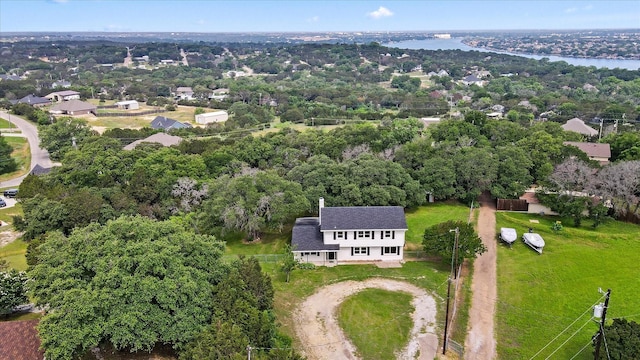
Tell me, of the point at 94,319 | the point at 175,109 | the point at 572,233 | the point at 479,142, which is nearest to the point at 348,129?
the point at 479,142

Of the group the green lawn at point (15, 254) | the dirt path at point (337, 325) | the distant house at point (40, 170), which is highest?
the distant house at point (40, 170)

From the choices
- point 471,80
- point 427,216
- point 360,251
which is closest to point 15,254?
point 360,251

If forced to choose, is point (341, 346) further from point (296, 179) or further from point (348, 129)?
Result: point (348, 129)

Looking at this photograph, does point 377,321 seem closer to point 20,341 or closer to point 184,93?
point 20,341

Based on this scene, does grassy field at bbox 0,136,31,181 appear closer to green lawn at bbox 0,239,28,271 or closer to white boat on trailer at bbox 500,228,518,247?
green lawn at bbox 0,239,28,271

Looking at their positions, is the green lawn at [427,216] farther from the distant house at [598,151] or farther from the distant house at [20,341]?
the distant house at [20,341]

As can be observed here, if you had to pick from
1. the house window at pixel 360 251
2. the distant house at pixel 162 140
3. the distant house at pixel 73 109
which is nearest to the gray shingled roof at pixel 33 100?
the distant house at pixel 73 109
